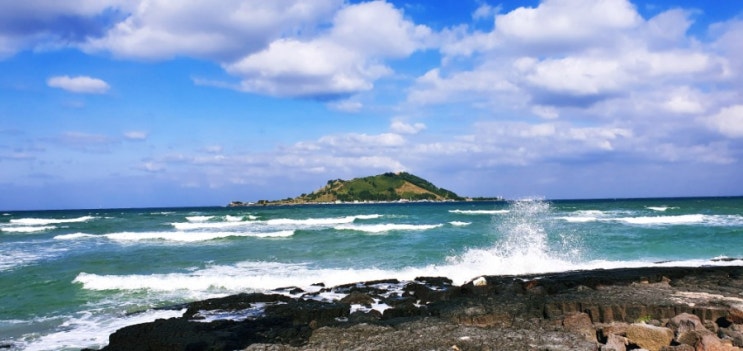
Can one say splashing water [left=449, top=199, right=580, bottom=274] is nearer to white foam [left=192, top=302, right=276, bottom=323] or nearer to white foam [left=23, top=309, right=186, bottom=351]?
white foam [left=192, top=302, right=276, bottom=323]

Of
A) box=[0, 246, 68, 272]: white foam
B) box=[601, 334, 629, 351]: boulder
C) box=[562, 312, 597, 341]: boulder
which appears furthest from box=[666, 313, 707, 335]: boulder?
box=[0, 246, 68, 272]: white foam

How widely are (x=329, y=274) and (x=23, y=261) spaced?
54.0 feet

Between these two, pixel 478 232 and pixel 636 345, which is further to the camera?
pixel 478 232

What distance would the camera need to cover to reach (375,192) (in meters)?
156

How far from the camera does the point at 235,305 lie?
12344mm

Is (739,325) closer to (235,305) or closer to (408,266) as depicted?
(235,305)

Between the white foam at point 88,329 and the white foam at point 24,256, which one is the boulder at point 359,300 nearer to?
the white foam at point 88,329

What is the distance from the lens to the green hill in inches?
6033

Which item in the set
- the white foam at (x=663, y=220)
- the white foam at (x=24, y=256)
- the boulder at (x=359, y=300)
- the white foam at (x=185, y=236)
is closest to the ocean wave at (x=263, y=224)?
the white foam at (x=185, y=236)

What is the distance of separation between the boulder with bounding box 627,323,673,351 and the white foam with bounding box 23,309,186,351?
378 inches

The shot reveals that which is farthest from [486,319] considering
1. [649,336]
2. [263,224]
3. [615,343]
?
[263,224]

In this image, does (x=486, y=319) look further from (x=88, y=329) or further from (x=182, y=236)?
(x=182, y=236)

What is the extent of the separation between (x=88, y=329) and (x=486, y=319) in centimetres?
889

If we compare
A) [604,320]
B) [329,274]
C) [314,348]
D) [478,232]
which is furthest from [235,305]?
[478,232]
